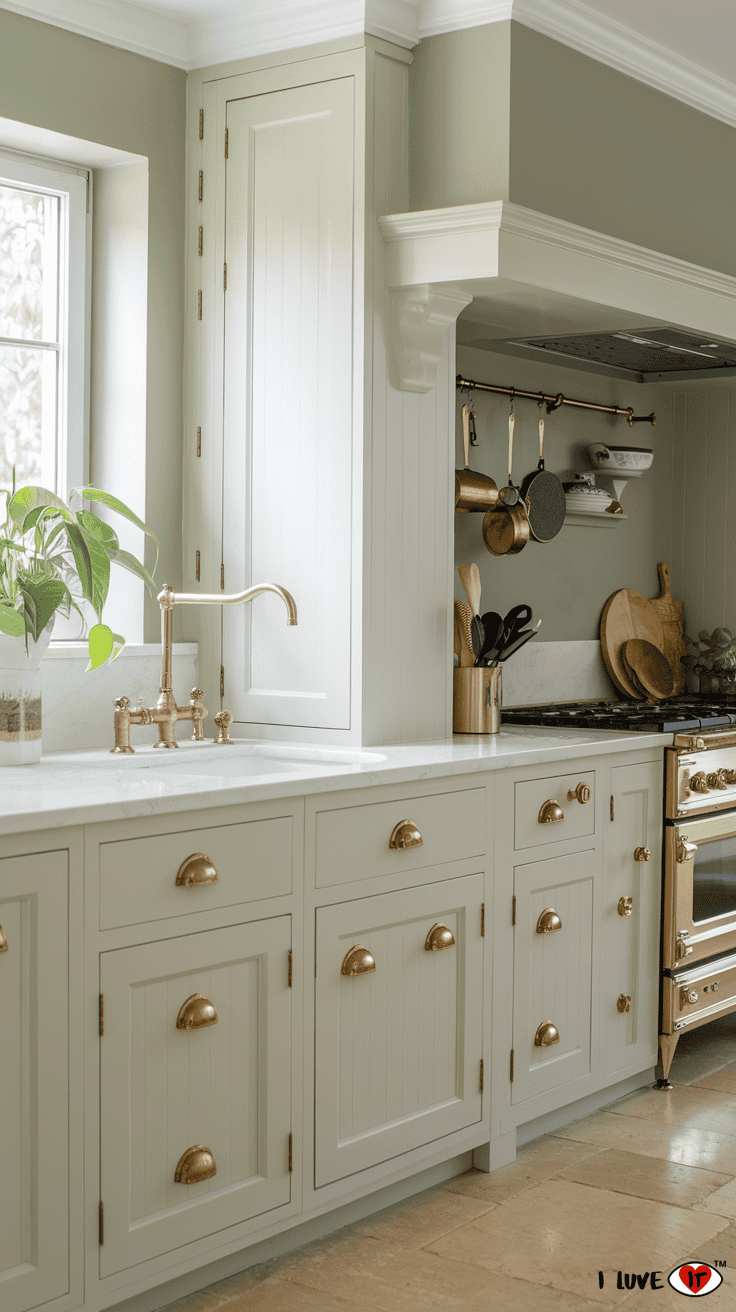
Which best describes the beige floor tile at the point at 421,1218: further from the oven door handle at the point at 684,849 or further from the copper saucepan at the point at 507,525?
the copper saucepan at the point at 507,525

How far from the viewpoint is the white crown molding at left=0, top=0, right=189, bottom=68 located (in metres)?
2.91

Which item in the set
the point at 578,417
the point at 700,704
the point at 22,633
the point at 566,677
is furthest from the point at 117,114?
the point at 700,704

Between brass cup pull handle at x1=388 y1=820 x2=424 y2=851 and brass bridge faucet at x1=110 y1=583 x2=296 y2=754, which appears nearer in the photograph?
brass cup pull handle at x1=388 y1=820 x2=424 y2=851

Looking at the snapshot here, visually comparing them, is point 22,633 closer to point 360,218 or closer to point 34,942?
point 34,942

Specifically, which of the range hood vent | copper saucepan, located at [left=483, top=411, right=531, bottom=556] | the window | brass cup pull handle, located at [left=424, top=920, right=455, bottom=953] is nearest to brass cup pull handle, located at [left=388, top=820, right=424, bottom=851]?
brass cup pull handle, located at [left=424, top=920, right=455, bottom=953]

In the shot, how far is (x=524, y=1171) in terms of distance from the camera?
2.94 meters

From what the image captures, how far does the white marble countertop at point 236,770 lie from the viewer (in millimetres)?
2096

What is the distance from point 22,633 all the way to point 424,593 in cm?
95

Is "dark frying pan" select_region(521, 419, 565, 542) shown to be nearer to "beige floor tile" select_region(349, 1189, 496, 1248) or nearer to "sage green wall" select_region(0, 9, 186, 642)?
"sage green wall" select_region(0, 9, 186, 642)

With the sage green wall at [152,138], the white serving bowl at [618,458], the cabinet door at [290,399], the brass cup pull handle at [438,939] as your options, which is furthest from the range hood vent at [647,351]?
the brass cup pull handle at [438,939]

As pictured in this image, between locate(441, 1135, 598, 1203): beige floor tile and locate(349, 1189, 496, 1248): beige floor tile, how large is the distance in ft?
0.15

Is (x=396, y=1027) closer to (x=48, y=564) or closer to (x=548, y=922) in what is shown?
(x=548, y=922)

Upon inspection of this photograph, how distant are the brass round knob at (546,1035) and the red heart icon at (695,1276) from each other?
2.10ft

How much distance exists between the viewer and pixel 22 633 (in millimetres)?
2658
